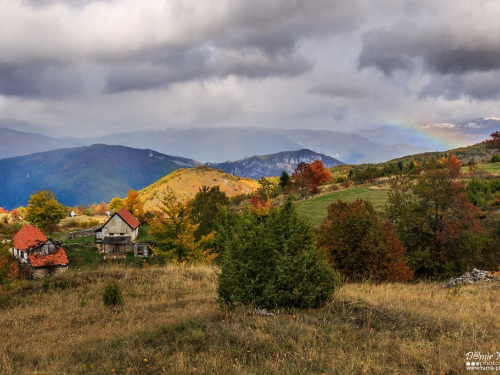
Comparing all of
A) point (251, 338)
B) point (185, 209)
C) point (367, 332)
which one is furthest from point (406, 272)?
point (185, 209)

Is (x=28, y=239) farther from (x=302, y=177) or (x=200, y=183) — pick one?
(x=200, y=183)

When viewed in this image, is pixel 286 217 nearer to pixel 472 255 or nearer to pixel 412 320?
pixel 412 320

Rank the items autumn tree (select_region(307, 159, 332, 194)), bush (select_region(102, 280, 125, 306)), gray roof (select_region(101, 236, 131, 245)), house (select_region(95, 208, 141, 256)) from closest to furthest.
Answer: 1. bush (select_region(102, 280, 125, 306))
2. house (select_region(95, 208, 141, 256))
3. gray roof (select_region(101, 236, 131, 245))
4. autumn tree (select_region(307, 159, 332, 194))

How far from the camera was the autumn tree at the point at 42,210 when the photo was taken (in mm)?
61562

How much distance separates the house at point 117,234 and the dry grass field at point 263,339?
3953cm

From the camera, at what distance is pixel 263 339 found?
6512mm

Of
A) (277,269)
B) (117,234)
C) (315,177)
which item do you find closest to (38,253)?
(117,234)

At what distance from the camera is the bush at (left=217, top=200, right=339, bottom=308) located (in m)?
8.11

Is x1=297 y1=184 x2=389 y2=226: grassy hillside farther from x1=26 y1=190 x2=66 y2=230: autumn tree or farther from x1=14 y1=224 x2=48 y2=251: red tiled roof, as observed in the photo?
x1=26 y1=190 x2=66 y2=230: autumn tree

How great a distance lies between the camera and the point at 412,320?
25.1 feet

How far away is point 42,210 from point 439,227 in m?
67.0

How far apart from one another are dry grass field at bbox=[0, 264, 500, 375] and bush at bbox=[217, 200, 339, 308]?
0.39m

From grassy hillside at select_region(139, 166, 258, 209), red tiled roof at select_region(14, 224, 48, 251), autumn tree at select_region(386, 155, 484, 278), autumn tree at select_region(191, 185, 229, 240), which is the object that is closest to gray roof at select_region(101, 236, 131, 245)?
red tiled roof at select_region(14, 224, 48, 251)

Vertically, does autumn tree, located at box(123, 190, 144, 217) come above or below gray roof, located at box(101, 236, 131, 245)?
above
